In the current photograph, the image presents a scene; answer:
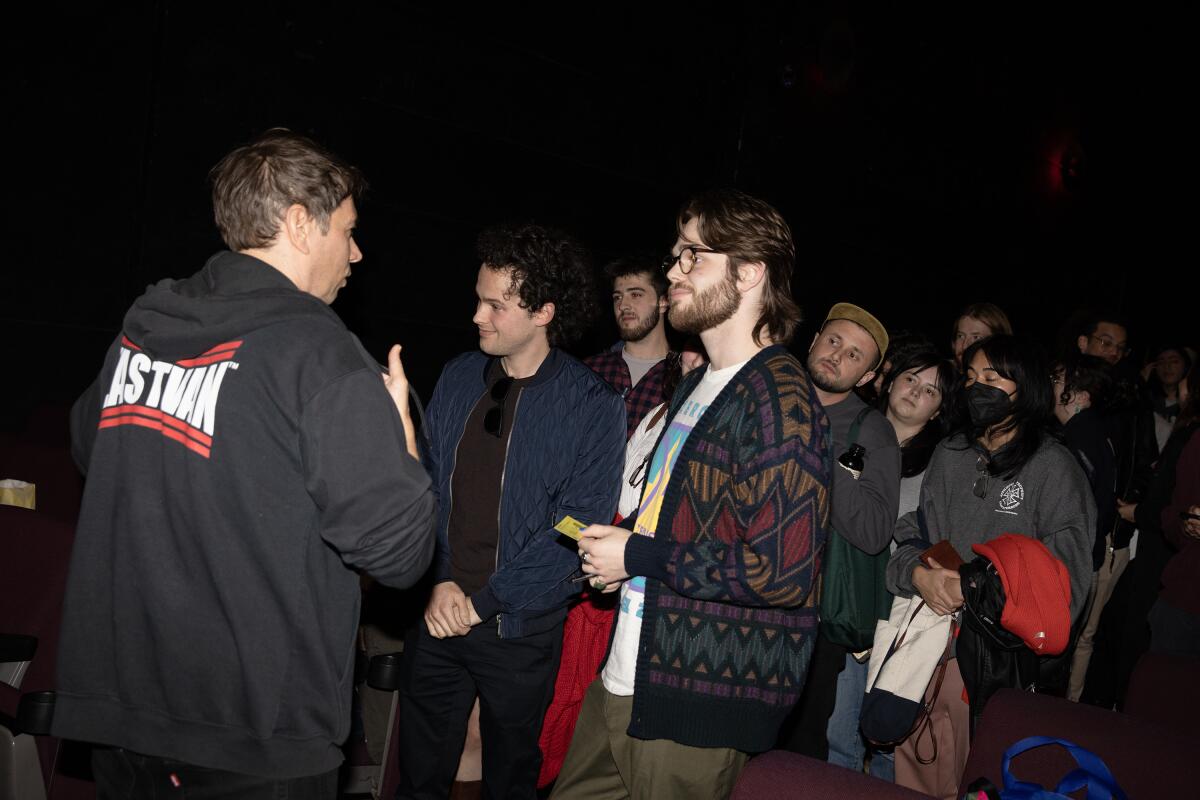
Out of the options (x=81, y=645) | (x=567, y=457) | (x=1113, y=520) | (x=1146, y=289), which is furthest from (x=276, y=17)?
(x=1146, y=289)

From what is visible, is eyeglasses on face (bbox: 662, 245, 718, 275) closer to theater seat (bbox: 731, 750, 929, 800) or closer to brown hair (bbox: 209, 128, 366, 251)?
brown hair (bbox: 209, 128, 366, 251)

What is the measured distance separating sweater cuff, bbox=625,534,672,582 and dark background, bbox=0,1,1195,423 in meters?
2.71

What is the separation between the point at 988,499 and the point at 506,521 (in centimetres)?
139

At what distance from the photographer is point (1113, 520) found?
13.6 feet

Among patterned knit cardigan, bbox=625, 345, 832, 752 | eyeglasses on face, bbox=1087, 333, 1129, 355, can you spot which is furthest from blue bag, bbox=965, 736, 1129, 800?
eyeglasses on face, bbox=1087, 333, 1129, 355

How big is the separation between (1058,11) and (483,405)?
25.1ft

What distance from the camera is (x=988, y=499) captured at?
262cm

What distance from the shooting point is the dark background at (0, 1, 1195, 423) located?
3484 mm

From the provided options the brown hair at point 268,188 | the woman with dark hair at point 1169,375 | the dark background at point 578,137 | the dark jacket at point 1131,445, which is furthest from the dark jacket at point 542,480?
the woman with dark hair at point 1169,375

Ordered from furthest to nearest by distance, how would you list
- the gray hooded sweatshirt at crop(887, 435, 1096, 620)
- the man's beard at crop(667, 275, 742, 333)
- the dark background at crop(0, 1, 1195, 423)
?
the dark background at crop(0, 1, 1195, 423) < the gray hooded sweatshirt at crop(887, 435, 1096, 620) < the man's beard at crop(667, 275, 742, 333)

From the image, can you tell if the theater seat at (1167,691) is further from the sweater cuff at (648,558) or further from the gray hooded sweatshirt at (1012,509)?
the sweater cuff at (648,558)

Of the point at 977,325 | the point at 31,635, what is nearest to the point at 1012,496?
the point at 977,325

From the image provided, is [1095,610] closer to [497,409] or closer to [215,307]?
[497,409]

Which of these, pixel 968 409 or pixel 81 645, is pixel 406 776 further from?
pixel 968 409
